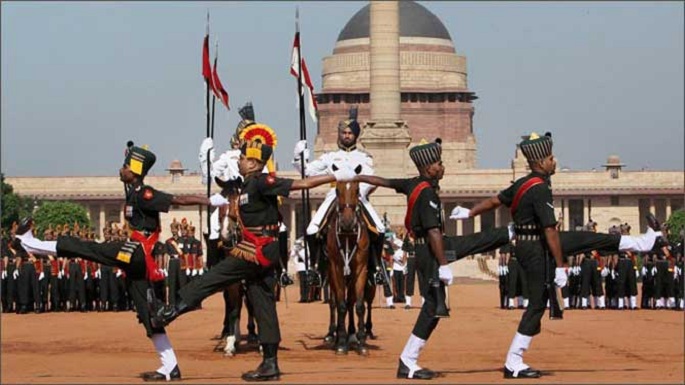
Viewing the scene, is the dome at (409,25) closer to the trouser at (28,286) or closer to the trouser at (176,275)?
the trouser at (176,275)

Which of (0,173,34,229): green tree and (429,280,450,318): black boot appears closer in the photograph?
(429,280,450,318): black boot

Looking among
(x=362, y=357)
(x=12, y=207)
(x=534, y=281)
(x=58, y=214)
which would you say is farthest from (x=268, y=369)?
(x=58, y=214)

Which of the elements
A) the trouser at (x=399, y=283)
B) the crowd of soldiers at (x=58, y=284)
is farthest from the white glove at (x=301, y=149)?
the trouser at (x=399, y=283)

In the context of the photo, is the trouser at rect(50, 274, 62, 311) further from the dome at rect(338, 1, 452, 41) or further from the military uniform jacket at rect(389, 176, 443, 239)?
the dome at rect(338, 1, 452, 41)

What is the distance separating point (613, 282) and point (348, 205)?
1698 cm

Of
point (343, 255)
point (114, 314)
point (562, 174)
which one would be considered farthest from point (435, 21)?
point (343, 255)

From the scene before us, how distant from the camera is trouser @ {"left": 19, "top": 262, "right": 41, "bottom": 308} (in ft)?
121

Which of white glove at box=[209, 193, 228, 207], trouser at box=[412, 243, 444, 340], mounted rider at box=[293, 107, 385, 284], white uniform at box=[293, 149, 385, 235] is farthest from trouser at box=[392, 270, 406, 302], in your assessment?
white glove at box=[209, 193, 228, 207]

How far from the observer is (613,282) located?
38.8 metres

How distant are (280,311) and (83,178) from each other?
9925 centimetres

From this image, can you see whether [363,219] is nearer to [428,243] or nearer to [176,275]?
[428,243]

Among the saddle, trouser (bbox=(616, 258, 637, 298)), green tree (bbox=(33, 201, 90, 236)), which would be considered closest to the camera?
the saddle

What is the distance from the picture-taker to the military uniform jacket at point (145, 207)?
1928 centimetres

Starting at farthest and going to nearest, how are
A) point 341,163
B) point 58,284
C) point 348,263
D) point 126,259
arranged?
point 58,284
point 341,163
point 348,263
point 126,259
